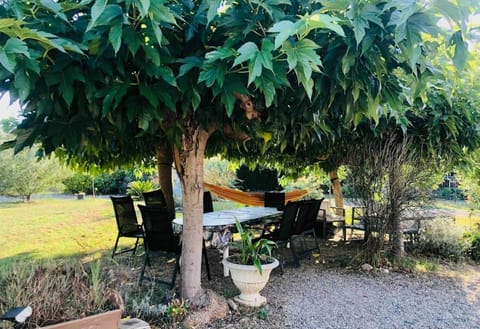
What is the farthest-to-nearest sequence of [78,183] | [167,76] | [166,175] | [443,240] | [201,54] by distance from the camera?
[78,183] → [166,175] → [443,240] → [201,54] → [167,76]

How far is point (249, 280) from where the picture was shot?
2.90m

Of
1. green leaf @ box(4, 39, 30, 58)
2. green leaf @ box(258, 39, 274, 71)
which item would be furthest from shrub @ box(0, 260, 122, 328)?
green leaf @ box(258, 39, 274, 71)

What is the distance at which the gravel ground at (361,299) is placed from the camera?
2.79 metres

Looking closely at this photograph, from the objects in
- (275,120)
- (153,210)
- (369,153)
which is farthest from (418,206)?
(153,210)

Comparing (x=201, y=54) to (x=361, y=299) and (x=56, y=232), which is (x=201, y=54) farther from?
(x=56, y=232)

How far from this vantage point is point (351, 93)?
1.85 meters

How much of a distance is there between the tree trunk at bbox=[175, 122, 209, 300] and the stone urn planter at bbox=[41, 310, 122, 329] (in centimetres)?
101

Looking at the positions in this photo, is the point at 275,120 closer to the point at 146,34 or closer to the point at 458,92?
the point at 146,34

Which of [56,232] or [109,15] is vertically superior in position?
[109,15]

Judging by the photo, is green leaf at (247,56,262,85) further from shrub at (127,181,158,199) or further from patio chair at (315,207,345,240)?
shrub at (127,181,158,199)

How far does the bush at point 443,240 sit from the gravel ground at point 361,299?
0.52m

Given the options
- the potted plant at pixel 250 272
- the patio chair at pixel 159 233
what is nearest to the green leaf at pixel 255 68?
the potted plant at pixel 250 272

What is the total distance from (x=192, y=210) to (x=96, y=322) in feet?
3.97

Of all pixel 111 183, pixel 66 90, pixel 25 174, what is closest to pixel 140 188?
pixel 111 183
